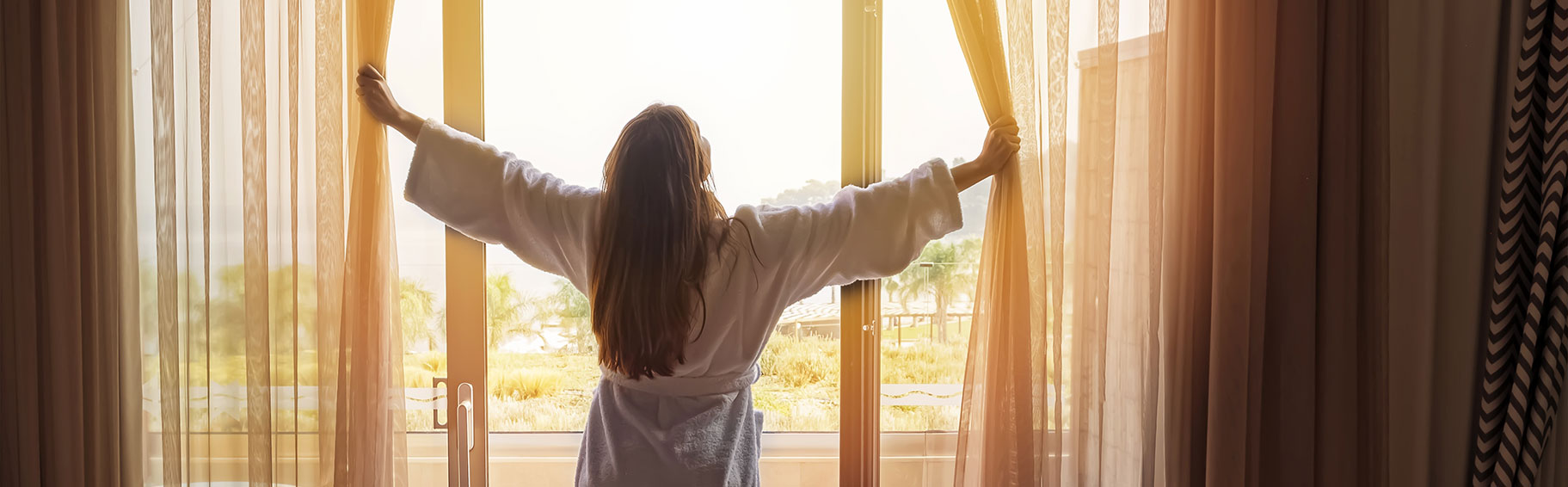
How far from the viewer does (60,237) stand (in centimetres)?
135

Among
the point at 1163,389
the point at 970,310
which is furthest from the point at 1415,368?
the point at 970,310

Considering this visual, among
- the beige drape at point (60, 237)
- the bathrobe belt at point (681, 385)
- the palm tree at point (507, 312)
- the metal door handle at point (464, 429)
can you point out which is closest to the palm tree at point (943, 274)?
the bathrobe belt at point (681, 385)

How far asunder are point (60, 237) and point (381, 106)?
582mm

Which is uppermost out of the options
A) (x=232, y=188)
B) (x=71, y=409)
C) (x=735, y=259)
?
(x=232, y=188)

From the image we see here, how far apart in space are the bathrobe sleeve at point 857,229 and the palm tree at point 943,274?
0.15 meters

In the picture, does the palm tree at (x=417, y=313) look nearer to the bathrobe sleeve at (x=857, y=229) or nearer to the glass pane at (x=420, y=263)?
the glass pane at (x=420, y=263)

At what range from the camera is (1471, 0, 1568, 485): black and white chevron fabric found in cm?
134

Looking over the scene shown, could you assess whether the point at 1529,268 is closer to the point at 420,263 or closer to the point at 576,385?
the point at 576,385

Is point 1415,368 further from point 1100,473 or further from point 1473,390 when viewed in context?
point 1100,473

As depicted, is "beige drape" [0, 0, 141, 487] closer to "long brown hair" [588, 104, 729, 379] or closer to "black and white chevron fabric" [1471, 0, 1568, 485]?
"long brown hair" [588, 104, 729, 379]

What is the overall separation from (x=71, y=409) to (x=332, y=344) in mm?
434

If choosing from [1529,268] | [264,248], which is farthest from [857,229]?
[1529,268]

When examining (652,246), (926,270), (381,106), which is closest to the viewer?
(652,246)

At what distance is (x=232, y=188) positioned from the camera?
1402 mm
